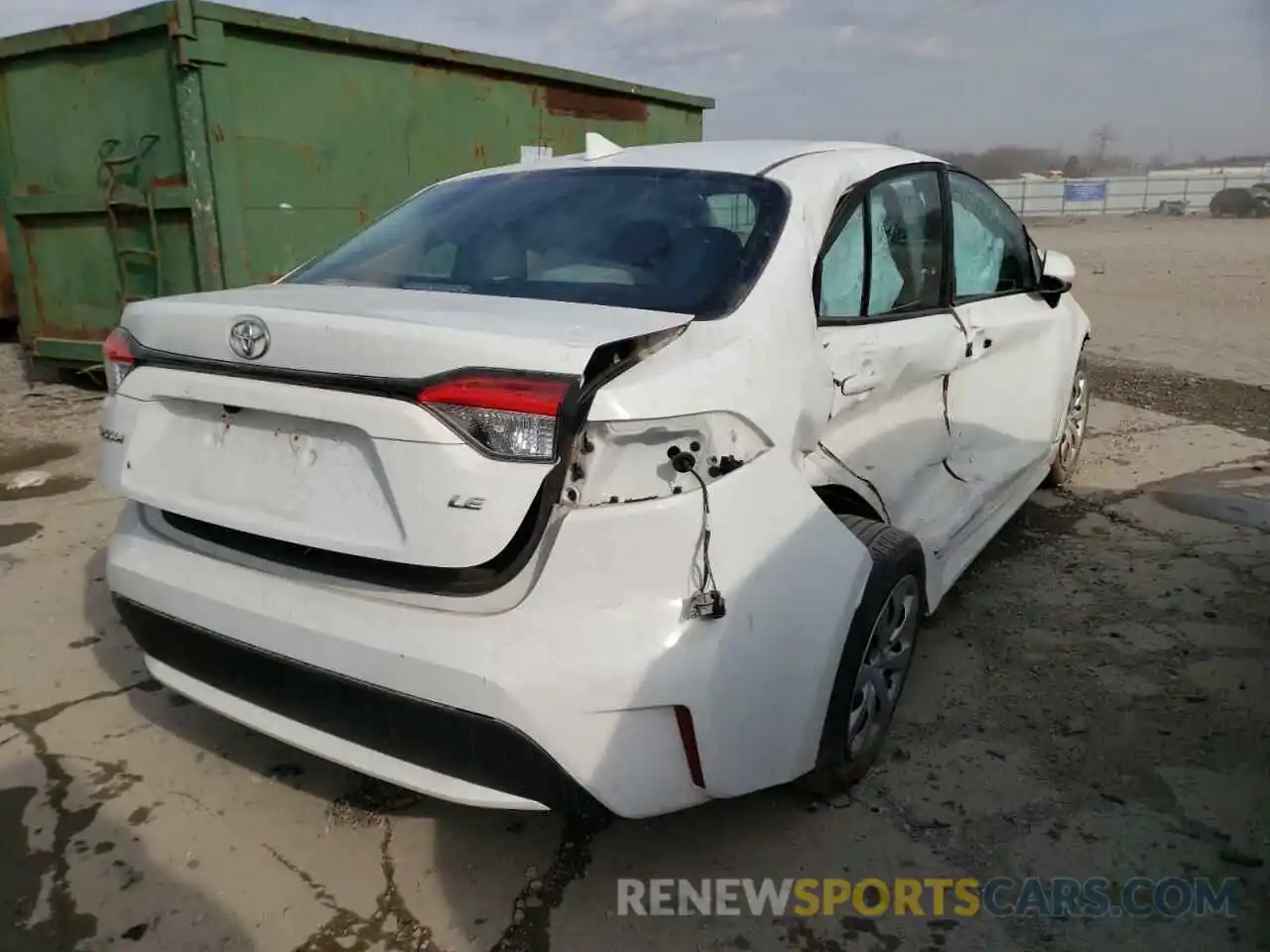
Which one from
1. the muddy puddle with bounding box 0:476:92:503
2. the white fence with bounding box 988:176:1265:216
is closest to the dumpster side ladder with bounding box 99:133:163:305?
the muddy puddle with bounding box 0:476:92:503

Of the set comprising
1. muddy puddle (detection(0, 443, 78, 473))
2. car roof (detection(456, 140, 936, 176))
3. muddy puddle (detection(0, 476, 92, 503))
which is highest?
car roof (detection(456, 140, 936, 176))

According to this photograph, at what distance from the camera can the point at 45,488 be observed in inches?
188

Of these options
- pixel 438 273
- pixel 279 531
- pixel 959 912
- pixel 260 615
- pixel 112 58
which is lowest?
pixel 959 912

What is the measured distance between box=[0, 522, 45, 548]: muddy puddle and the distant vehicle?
144 ft

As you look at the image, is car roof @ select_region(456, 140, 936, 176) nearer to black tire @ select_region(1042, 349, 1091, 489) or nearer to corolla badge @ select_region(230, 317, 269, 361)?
corolla badge @ select_region(230, 317, 269, 361)

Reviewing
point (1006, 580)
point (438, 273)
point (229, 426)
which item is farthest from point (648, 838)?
point (1006, 580)

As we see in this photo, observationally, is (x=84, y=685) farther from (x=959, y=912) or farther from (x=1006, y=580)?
(x=1006, y=580)

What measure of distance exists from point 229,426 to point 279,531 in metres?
0.27

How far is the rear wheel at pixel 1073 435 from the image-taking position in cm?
470

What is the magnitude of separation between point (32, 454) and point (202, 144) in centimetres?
203

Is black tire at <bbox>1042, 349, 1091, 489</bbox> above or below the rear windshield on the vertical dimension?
below

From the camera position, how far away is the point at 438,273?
241cm

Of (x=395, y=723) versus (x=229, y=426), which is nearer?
(x=395, y=723)

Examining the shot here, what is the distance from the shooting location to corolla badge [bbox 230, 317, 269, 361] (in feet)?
6.14
